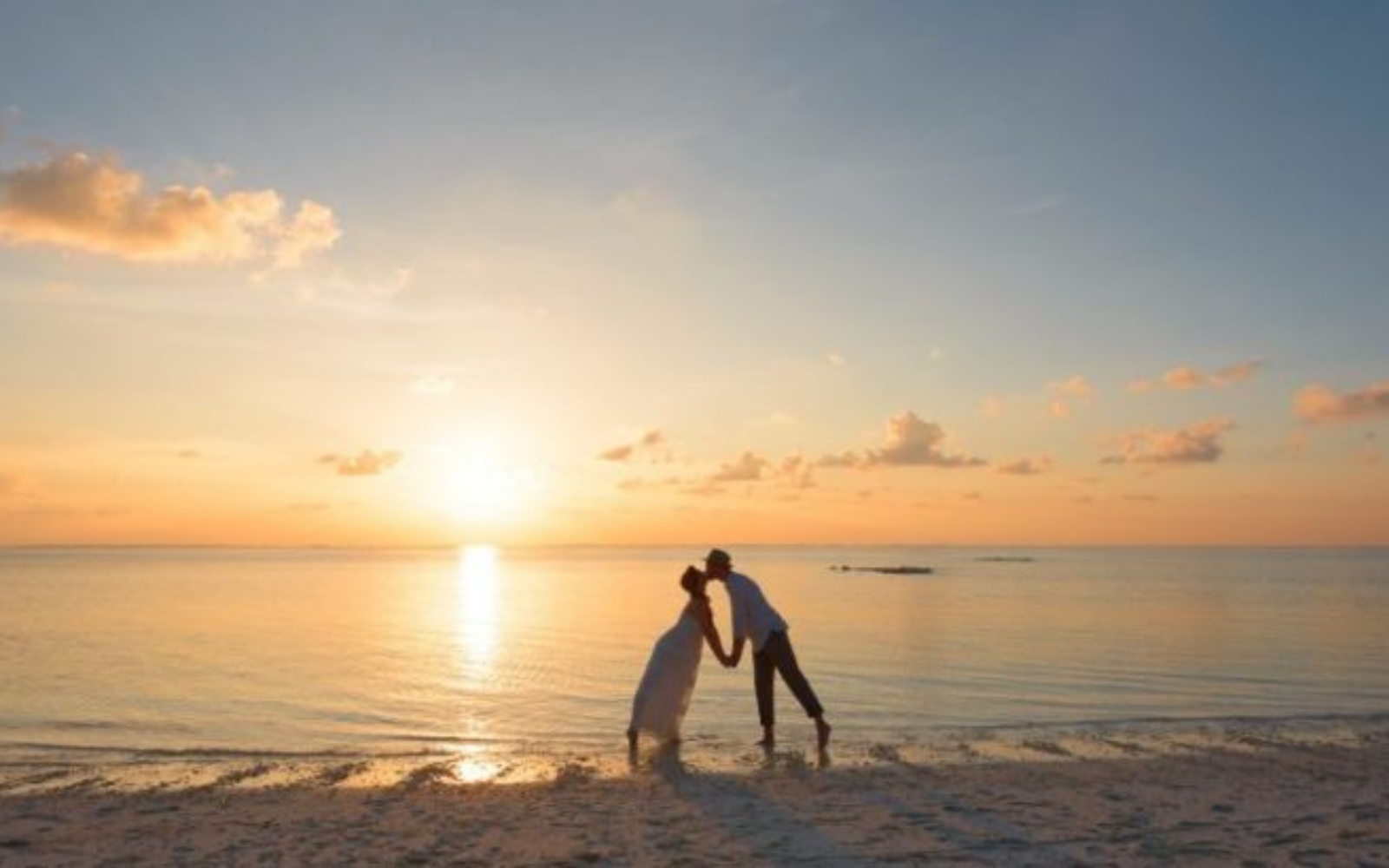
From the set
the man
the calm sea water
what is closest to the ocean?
the calm sea water

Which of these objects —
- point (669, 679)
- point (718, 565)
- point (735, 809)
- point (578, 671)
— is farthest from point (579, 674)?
point (735, 809)

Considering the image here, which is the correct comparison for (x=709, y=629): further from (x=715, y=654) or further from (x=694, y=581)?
(x=694, y=581)

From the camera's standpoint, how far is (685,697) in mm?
17094

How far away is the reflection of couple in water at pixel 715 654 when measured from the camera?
16.3m

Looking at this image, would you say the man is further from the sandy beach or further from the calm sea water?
the calm sea water

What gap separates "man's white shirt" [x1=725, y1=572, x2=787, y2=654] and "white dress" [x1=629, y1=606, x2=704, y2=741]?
778 millimetres

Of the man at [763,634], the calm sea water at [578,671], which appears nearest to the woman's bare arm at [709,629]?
the man at [763,634]

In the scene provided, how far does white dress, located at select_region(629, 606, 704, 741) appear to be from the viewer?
659 inches

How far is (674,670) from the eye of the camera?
16734 mm

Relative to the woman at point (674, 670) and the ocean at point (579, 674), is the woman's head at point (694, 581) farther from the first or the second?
the ocean at point (579, 674)

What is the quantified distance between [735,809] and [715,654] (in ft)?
14.1

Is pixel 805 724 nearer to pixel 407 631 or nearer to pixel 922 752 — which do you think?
pixel 922 752

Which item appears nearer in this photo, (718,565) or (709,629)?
(718,565)

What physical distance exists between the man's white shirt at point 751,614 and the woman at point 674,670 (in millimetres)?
478
